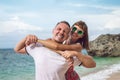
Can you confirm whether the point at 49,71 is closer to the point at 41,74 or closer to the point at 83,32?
the point at 41,74

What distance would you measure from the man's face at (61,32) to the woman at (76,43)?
2.0 inches

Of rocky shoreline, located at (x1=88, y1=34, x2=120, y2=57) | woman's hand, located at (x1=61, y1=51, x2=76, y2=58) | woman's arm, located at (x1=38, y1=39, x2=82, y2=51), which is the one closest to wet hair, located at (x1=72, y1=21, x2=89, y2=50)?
woman's arm, located at (x1=38, y1=39, x2=82, y2=51)

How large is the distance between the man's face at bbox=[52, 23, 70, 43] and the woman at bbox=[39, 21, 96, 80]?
5 centimetres

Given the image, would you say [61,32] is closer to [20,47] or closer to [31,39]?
[31,39]

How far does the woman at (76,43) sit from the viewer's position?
2.70 metres

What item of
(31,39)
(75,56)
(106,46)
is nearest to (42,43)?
(31,39)

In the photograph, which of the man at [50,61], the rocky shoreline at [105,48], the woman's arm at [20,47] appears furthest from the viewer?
the rocky shoreline at [105,48]

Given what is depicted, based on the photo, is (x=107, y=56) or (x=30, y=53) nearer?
(x=30, y=53)

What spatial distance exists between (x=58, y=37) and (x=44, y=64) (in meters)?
0.24

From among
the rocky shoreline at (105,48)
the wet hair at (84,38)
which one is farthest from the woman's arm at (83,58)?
the rocky shoreline at (105,48)

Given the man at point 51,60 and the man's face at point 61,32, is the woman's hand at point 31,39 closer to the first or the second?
the man at point 51,60

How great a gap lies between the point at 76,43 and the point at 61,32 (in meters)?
0.22

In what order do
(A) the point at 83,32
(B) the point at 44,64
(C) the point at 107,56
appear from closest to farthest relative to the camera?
(B) the point at 44,64 → (A) the point at 83,32 → (C) the point at 107,56

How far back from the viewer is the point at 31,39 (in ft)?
8.97
